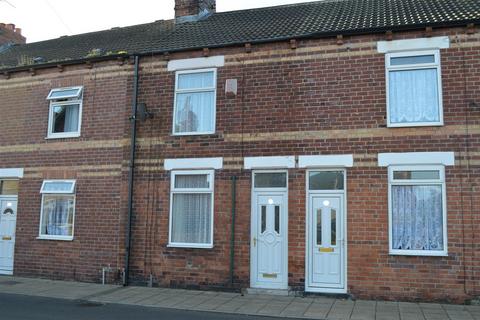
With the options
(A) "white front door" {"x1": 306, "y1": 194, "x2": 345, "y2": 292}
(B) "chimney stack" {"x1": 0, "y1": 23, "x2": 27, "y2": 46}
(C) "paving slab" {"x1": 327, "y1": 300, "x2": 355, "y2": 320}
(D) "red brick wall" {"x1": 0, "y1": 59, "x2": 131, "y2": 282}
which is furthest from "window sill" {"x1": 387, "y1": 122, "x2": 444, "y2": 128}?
(B) "chimney stack" {"x1": 0, "y1": 23, "x2": 27, "y2": 46}

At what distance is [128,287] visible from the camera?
1141cm

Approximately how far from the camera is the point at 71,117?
13141 mm

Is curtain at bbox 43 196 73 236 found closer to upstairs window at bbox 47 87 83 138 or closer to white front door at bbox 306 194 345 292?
upstairs window at bbox 47 87 83 138

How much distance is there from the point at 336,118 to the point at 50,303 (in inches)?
283

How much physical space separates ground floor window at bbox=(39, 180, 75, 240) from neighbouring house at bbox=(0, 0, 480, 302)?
1.7 inches

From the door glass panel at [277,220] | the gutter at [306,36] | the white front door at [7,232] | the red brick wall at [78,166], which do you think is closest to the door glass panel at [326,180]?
the door glass panel at [277,220]

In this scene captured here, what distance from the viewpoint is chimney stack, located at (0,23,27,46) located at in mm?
19109

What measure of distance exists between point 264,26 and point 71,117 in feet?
19.2

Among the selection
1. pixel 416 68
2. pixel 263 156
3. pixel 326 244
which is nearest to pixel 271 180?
pixel 263 156

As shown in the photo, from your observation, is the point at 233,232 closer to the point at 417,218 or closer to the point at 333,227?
the point at 333,227

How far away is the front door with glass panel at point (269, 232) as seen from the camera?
34.9 feet

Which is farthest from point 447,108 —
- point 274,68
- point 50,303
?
point 50,303

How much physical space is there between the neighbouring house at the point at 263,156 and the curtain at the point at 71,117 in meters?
0.05

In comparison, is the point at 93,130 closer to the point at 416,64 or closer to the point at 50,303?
the point at 50,303
